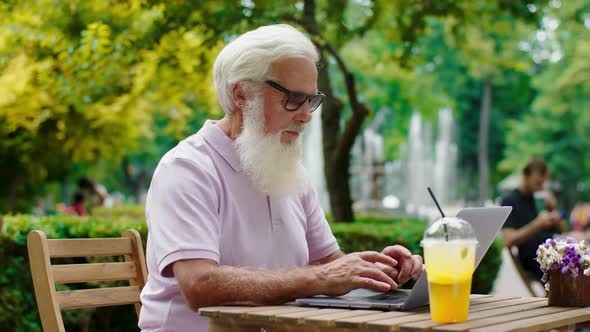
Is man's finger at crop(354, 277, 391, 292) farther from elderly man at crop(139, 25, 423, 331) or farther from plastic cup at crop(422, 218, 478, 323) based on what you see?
plastic cup at crop(422, 218, 478, 323)

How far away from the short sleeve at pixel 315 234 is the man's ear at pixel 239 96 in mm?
486

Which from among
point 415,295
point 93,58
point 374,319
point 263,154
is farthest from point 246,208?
point 93,58

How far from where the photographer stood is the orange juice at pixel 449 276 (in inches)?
79.5

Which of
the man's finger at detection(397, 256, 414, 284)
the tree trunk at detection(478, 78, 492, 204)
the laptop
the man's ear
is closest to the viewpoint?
the laptop

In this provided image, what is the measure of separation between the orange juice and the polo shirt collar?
0.92 meters

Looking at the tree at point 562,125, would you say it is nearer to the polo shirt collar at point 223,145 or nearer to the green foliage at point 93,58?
the green foliage at point 93,58

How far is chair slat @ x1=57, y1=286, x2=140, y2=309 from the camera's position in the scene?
3.01m

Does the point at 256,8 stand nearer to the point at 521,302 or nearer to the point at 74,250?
the point at 74,250

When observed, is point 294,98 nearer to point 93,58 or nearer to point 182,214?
point 182,214

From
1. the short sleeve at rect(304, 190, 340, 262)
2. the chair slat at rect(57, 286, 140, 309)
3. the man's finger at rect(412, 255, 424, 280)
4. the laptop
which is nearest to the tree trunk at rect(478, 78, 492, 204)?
the short sleeve at rect(304, 190, 340, 262)

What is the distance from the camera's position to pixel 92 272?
10.4 feet

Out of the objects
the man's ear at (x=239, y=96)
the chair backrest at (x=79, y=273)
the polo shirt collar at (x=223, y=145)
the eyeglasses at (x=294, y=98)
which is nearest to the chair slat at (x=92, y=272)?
→ the chair backrest at (x=79, y=273)

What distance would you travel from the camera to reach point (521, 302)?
8.58 feet

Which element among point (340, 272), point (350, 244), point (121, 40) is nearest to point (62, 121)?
point (121, 40)
